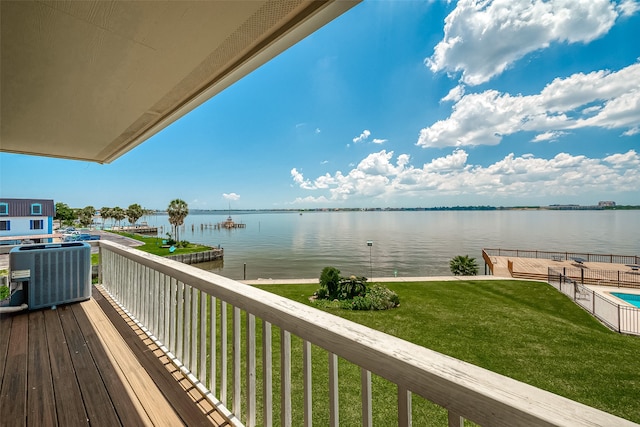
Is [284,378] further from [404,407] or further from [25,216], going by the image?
[25,216]

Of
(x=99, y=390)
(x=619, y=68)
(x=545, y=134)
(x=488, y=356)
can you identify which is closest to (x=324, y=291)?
(x=488, y=356)

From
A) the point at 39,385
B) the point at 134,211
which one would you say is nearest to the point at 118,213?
the point at 134,211

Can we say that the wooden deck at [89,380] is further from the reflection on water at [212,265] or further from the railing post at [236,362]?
the reflection on water at [212,265]

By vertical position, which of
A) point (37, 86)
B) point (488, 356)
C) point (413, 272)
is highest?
point (37, 86)

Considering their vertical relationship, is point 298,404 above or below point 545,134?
below

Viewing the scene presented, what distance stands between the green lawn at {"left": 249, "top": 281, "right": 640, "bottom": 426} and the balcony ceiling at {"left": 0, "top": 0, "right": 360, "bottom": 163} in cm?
327

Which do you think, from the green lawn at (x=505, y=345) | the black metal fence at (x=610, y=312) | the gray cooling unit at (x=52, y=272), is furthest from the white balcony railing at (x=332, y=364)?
the black metal fence at (x=610, y=312)

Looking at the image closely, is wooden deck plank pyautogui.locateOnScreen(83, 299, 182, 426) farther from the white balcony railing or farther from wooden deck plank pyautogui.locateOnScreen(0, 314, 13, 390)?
wooden deck plank pyautogui.locateOnScreen(0, 314, 13, 390)

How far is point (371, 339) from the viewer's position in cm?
70

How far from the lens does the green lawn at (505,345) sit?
322cm

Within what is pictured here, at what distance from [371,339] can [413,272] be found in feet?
58.6

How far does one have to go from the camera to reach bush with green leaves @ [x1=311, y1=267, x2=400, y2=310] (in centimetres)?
669

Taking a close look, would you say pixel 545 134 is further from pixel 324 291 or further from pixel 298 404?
pixel 298 404

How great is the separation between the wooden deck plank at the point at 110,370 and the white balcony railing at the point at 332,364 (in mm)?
285
